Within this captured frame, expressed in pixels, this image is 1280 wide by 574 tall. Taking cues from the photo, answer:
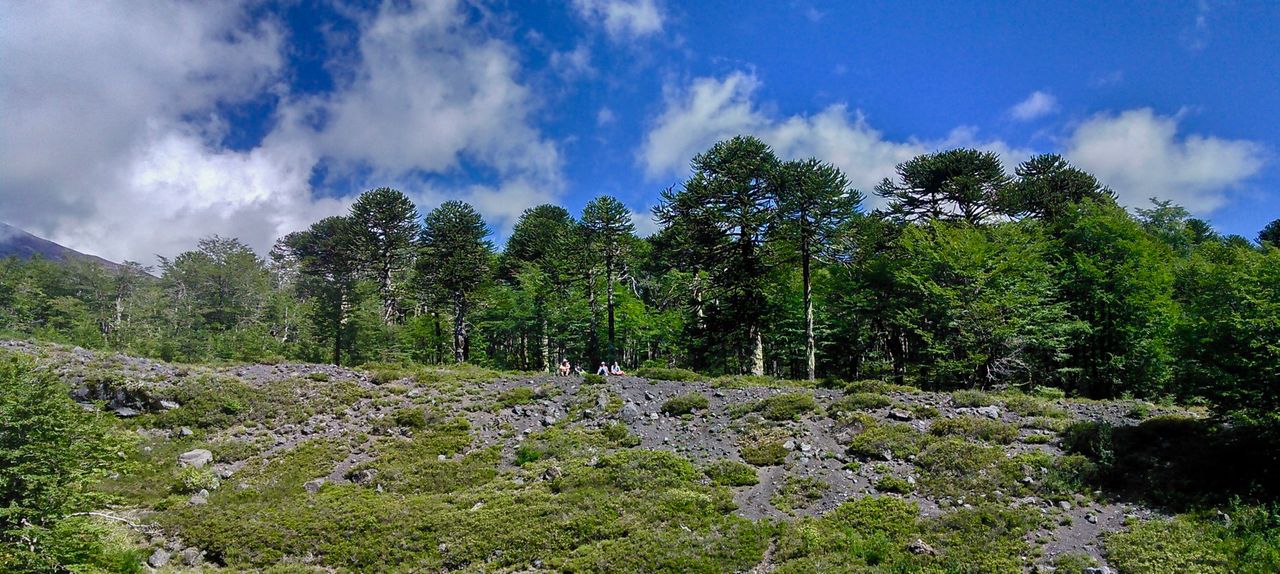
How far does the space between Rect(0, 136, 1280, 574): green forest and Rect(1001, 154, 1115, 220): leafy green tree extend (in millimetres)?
178

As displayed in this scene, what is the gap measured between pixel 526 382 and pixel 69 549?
684 inches

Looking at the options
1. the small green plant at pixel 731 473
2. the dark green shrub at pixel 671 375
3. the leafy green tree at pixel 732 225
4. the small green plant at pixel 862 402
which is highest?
the leafy green tree at pixel 732 225

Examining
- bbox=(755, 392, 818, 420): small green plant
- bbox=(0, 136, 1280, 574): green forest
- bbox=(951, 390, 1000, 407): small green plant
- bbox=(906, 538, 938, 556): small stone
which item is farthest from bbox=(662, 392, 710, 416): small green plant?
bbox=(906, 538, 938, 556): small stone

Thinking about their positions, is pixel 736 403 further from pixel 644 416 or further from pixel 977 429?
pixel 977 429

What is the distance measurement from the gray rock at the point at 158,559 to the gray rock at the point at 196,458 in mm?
5529

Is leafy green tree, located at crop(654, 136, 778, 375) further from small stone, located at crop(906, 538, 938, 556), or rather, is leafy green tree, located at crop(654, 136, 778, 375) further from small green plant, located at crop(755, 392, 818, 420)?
small stone, located at crop(906, 538, 938, 556)

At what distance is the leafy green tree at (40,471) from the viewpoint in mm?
9211

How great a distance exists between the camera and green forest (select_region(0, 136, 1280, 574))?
1120 centimetres

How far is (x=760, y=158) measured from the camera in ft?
102

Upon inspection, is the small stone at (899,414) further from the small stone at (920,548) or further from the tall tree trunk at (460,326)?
the tall tree trunk at (460,326)

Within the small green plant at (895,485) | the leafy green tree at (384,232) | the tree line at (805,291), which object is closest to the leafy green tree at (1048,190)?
the tree line at (805,291)

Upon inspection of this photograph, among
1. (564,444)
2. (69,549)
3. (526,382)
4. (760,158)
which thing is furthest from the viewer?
(760,158)

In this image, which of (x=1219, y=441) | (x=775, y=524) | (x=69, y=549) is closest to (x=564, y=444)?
(x=775, y=524)

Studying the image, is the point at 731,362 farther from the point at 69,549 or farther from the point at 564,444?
the point at 69,549
